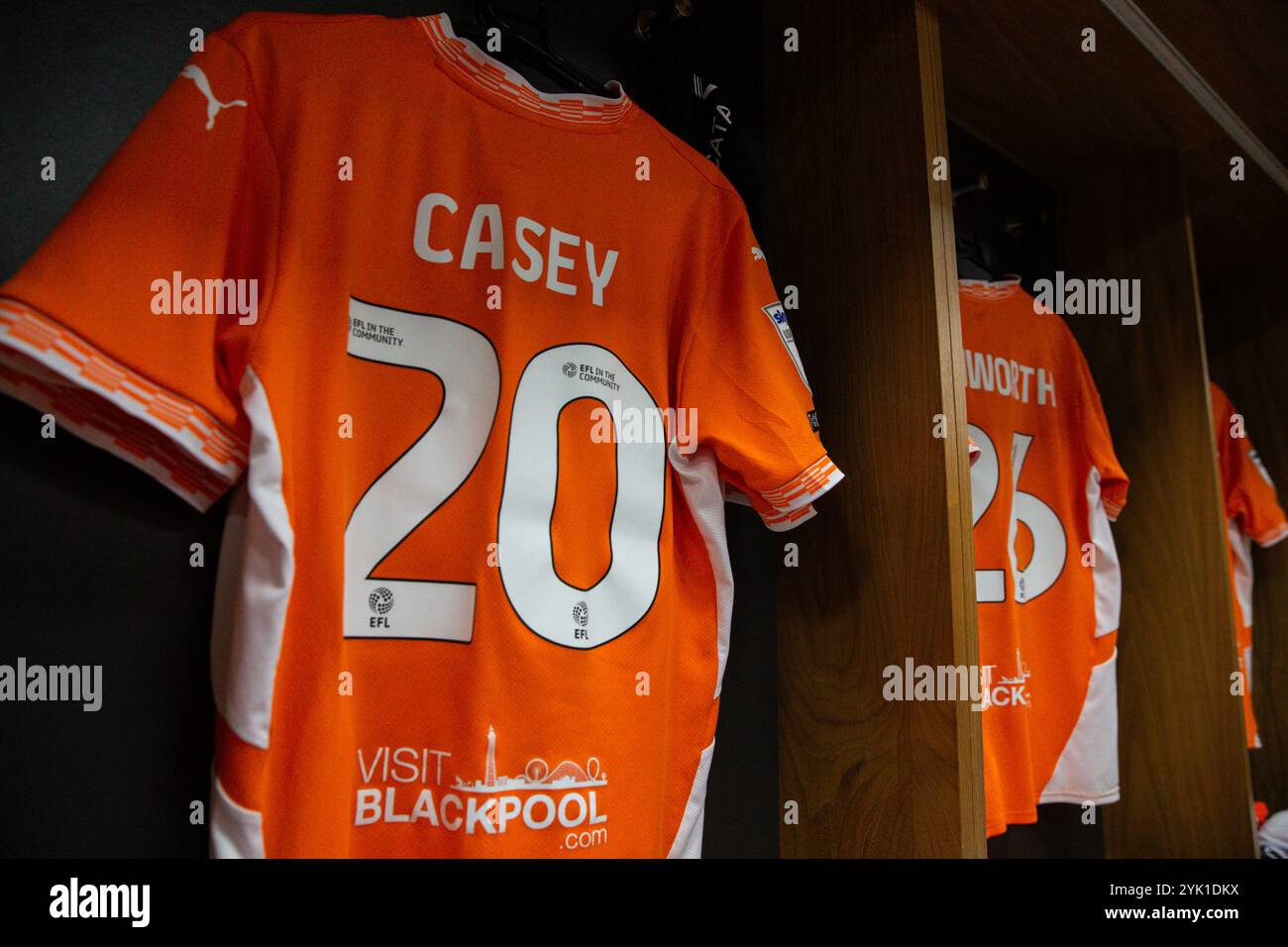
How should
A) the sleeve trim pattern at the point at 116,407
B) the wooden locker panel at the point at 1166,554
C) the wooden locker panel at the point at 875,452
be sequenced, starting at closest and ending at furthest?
the sleeve trim pattern at the point at 116,407 < the wooden locker panel at the point at 875,452 < the wooden locker panel at the point at 1166,554

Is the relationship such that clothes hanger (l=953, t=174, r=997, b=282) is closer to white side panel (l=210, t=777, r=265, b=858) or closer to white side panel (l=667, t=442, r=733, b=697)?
white side panel (l=667, t=442, r=733, b=697)

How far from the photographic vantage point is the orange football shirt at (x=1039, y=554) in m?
1.28

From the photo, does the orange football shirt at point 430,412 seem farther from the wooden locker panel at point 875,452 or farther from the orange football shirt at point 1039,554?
the orange football shirt at point 1039,554

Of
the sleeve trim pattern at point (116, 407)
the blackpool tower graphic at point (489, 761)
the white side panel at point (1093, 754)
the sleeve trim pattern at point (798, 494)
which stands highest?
the sleeve trim pattern at point (116, 407)

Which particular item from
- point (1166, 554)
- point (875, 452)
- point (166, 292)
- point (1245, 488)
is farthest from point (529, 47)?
point (1245, 488)

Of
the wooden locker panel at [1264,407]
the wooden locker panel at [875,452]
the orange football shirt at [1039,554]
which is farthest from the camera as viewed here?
the wooden locker panel at [1264,407]

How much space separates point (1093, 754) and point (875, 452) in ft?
2.39

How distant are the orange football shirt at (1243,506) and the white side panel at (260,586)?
6.94 ft

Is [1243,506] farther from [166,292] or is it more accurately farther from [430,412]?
[166,292]

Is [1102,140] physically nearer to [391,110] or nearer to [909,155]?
[909,155]

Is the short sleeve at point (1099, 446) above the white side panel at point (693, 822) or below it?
above

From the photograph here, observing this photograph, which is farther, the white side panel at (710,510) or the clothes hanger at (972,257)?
the clothes hanger at (972,257)

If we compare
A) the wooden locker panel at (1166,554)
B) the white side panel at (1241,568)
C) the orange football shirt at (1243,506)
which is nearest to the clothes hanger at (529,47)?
the wooden locker panel at (1166,554)
